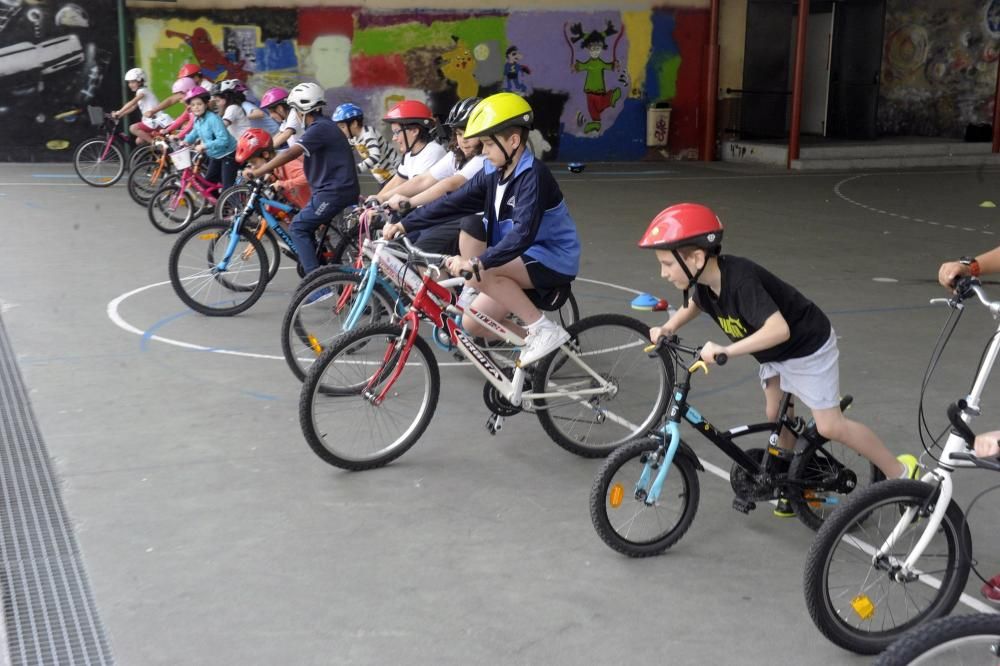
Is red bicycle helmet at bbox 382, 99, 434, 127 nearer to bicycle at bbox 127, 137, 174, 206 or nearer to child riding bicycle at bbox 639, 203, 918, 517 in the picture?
child riding bicycle at bbox 639, 203, 918, 517

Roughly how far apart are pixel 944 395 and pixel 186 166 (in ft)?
28.1

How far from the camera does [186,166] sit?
481 inches

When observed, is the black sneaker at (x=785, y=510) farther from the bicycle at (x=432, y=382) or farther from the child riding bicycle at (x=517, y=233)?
the child riding bicycle at (x=517, y=233)

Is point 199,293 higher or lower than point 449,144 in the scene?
lower

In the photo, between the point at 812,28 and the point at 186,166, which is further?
the point at 812,28

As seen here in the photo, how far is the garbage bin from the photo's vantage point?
821 inches

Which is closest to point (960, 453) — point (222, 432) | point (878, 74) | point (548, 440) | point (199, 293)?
point (548, 440)

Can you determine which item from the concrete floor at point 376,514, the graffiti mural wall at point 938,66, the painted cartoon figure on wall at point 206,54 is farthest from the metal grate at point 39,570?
the graffiti mural wall at point 938,66

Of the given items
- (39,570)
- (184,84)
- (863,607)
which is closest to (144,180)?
(184,84)

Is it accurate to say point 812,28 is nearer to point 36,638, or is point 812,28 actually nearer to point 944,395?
point 944,395

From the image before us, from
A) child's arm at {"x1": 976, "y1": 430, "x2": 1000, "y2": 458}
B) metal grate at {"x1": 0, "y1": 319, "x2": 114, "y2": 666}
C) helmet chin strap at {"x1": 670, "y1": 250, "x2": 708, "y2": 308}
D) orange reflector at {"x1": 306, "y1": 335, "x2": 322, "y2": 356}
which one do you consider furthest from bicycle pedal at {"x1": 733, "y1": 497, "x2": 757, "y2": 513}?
orange reflector at {"x1": 306, "y1": 335, "x2": 322, "y2": 356}

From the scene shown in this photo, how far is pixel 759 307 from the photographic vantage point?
4117 mm

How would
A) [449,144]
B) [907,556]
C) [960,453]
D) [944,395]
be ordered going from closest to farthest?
[960,453], [907,556], [944,395], [449,144]

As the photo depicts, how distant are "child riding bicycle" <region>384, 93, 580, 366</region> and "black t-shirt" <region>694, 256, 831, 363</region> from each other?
1.20 meters
